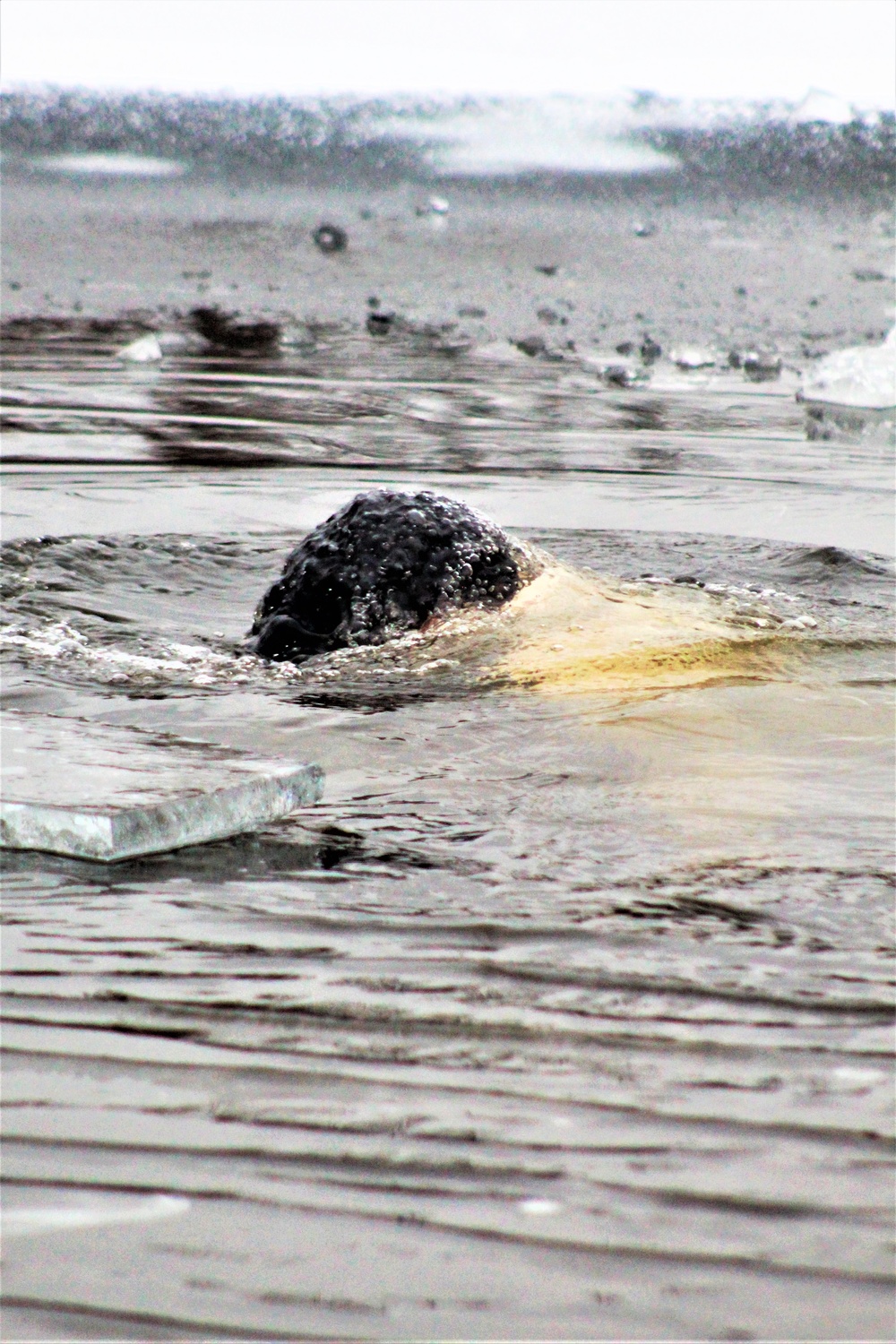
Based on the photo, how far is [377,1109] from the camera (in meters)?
1.76

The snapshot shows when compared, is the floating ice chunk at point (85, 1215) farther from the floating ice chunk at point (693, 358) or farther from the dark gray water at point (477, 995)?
the floating ice chunk at point (693, 358)

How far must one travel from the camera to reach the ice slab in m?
2.56

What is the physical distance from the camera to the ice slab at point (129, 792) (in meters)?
2.56

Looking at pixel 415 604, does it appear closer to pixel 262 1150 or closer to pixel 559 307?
pixel 262 1150

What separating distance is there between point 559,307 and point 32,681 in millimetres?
10262

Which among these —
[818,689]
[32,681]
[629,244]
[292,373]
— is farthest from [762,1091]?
[629,244]

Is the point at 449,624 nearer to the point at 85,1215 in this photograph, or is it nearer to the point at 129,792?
the point at 129,792

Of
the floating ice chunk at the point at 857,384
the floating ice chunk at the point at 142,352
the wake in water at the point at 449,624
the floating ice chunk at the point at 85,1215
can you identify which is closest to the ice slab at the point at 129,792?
the wake in water at the point at 449,624

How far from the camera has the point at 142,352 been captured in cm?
1035

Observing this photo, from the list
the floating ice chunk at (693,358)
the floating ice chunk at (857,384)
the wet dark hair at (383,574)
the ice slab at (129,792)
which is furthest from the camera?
the floating ice chunk at (693,358)

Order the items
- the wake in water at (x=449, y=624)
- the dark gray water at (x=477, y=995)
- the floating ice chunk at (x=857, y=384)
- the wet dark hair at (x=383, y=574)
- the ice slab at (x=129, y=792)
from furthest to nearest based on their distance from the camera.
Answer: the floating ice chunk at (x=857, y=384)
the wet dark hair at (x=383, y=574)
the wake in water at (x=449, y=624)
the ice slab at (x=129, y=792)
the dark gray water at (x=477, y=995)

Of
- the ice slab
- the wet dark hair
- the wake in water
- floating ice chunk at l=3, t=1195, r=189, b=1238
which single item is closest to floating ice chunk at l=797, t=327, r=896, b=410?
the wake in water

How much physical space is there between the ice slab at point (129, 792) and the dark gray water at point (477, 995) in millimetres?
62

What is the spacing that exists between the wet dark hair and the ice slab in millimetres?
1213
